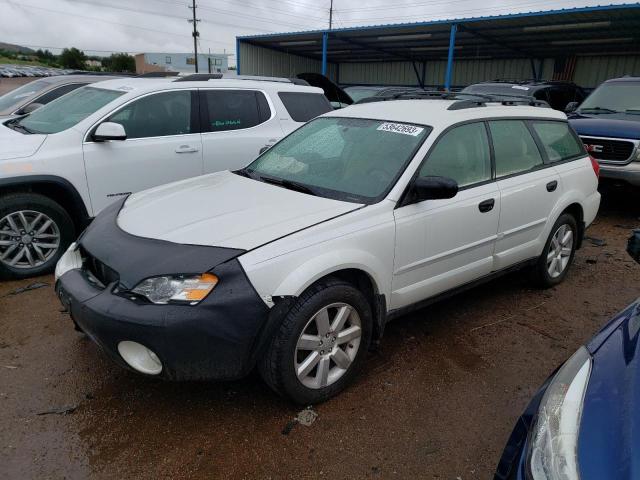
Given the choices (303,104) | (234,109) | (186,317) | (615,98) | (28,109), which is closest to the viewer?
(186,317)

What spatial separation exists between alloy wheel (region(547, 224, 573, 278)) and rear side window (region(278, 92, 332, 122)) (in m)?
3.12

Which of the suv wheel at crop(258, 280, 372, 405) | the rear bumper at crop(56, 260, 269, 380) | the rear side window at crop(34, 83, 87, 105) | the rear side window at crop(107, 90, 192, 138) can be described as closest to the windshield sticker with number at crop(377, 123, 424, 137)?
the suv wheel at crop(258, 280, 372, 405)

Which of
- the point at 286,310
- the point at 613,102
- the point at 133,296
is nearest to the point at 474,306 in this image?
the point at 286,310

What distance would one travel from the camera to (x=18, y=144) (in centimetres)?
434

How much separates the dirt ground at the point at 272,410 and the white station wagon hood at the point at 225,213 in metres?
0.97

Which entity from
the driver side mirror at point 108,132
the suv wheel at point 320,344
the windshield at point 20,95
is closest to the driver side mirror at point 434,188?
the suv wheel at point 320,344

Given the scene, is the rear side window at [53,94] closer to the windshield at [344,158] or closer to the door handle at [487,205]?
the windshield at [344,158]

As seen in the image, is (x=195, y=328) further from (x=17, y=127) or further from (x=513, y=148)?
(x=17, y=127)

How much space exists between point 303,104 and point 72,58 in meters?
64.3

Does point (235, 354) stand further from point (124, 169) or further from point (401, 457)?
point (124, 169)

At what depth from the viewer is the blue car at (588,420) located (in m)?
1.33

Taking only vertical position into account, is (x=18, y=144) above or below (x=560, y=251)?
above

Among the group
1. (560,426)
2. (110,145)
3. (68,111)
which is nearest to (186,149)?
(110,145)

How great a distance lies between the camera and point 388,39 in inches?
806
